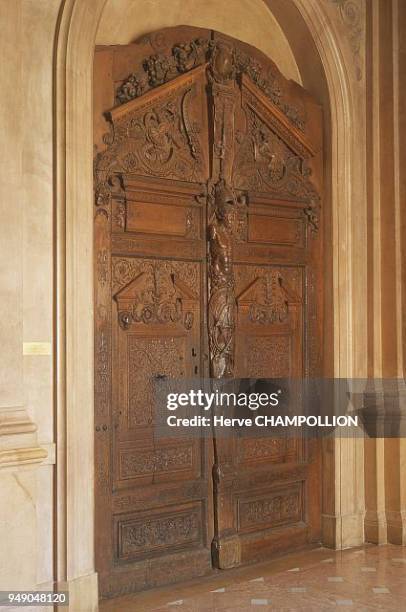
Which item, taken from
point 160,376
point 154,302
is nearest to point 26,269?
point 154,302

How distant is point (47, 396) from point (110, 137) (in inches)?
60.3

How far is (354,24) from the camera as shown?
5.88 meters

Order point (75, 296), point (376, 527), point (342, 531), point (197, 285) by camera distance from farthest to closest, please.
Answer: point (376, 527), point (342, 531), point (197, 285), point (75, 296)

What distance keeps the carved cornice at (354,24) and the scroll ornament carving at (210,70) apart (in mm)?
634

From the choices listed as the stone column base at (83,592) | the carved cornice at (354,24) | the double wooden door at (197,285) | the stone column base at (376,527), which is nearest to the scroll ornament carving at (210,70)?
the double wooden door at (197,285)

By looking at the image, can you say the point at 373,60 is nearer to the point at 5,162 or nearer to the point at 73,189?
the point at 73,189

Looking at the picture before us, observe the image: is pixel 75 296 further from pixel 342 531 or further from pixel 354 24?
pixel 354 24

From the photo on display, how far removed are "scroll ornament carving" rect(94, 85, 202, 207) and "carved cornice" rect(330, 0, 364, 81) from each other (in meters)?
1.46

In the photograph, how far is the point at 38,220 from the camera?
4.24 m

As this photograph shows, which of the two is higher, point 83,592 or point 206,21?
point 206,21

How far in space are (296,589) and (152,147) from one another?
2757 millimetres

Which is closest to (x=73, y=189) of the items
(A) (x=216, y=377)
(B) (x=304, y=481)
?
(A) (x=216, y=377)

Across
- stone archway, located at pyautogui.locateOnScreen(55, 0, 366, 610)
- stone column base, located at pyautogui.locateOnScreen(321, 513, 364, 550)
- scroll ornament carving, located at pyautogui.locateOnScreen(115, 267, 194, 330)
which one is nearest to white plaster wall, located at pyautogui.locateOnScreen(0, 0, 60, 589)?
stone archway, located at pyautogui.locateOnScreen(55, 0, 366, 610)

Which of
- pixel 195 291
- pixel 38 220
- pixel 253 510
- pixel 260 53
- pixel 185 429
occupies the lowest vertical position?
pixel 253 510
